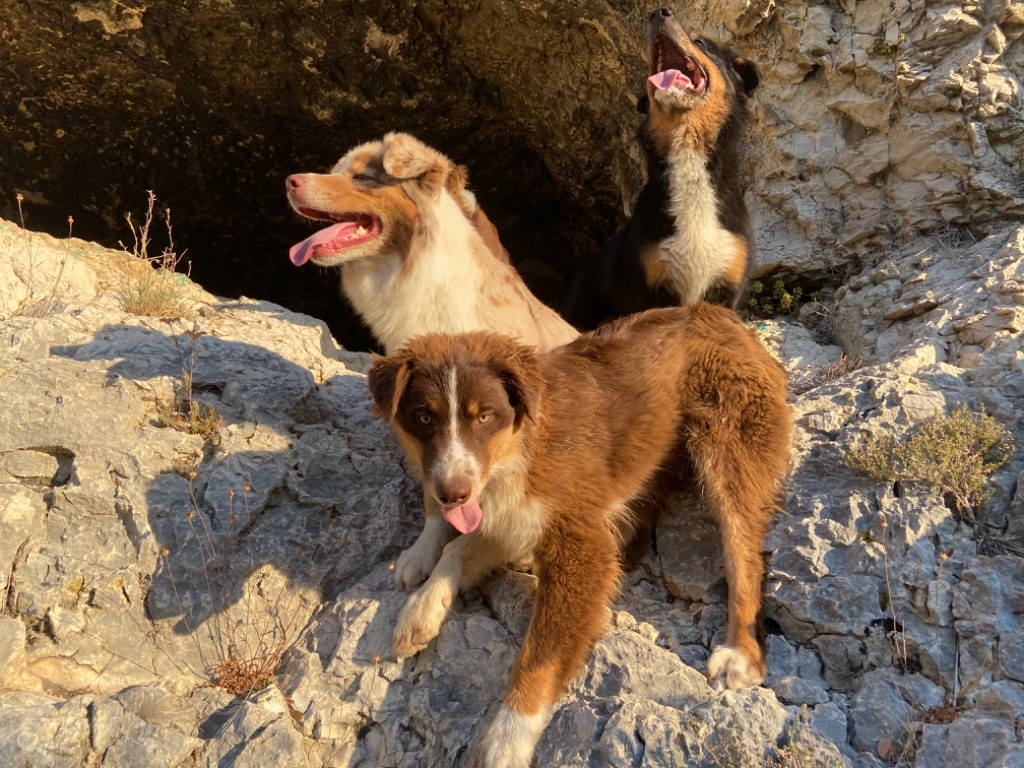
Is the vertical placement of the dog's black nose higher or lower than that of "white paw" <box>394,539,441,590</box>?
higher

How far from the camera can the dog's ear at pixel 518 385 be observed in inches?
145

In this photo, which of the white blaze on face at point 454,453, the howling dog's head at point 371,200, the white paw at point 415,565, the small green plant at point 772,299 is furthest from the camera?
the small green plant at point 772,299

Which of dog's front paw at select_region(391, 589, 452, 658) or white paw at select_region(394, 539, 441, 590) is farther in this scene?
white paw at select_region(394, 539, 441, 590)

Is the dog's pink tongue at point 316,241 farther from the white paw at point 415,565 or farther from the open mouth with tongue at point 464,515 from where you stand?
the open mouth with tongue at point 464,515

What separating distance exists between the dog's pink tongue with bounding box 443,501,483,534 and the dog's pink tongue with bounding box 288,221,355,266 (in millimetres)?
1931

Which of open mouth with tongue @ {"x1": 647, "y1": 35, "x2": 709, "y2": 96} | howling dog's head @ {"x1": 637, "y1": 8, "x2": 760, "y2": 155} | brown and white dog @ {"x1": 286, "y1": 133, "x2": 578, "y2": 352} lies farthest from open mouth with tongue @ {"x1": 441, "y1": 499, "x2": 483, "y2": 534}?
open mouth with tongue @ {"x1": 647, "y1": 35, "x2": 709, "y2": 96}

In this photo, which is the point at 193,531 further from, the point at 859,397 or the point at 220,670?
the point at 859,397

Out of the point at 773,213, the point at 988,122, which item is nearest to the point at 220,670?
the point at 773,213

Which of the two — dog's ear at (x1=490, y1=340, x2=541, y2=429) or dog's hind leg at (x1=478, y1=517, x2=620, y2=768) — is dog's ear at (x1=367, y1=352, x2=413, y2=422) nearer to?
dog's ear at (x1=490, y1=340, x2=541, y2=429)

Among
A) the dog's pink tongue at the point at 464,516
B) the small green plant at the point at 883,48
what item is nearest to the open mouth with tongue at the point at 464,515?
the dog's pink tongue at the point at 464,516

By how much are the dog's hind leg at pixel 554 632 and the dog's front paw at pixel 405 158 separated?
2249 mm

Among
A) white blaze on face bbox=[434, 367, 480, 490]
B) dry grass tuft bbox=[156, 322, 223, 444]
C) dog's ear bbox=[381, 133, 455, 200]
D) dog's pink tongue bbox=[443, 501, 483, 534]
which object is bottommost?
dry grass tuft bbox=[156, 322, 223, 444]

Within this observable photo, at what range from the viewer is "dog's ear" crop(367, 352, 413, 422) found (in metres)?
3.60

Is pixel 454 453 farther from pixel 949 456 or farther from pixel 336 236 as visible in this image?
pixel 949 456
